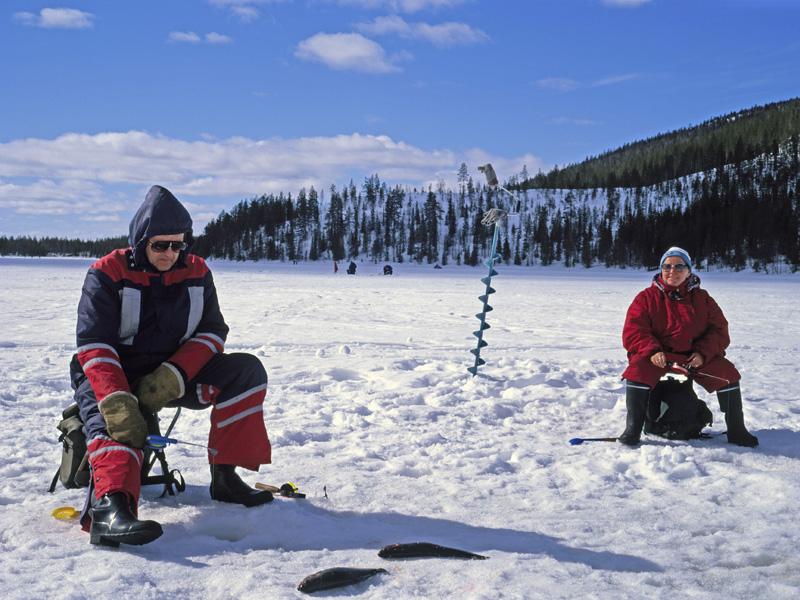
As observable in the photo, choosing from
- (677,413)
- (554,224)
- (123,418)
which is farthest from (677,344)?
(554,224)

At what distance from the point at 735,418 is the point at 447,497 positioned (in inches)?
91.2

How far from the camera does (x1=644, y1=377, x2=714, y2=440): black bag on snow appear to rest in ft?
15.1

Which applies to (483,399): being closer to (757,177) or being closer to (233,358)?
(233,358)

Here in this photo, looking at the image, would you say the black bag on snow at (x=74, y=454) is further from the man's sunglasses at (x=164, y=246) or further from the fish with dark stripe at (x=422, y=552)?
the fish with dark stripe at (x=422, y=552)

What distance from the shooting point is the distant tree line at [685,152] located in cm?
12006

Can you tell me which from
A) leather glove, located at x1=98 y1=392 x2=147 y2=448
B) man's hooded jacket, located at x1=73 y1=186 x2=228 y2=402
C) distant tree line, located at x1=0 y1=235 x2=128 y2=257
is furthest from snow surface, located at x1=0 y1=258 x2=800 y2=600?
distant tree line, located at x1=0 y1=235 x2=128 y2=257

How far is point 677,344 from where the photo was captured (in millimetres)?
4758

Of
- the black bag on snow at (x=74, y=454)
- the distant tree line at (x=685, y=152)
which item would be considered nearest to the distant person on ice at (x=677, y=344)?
the black bag on snow at (x=74, y=454)

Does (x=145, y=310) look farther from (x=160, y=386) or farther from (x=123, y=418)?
(x=123, y=418)

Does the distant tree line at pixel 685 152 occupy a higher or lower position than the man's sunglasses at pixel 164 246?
higher

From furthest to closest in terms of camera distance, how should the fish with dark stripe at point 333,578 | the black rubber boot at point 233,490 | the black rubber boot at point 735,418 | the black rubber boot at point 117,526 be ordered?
1. the black rubber boot at point 735,418
2. the black rubber boot at point 233,490
3. the black rubber boot at point 117,526
4. the fish with dark stripe at point 333,578

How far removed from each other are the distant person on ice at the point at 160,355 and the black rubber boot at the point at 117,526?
4.9 inches

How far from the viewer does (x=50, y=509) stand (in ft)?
10.2

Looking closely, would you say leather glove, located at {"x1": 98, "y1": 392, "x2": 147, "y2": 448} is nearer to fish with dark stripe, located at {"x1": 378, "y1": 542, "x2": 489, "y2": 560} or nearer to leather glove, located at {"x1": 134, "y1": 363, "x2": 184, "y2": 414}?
leather glove, located at {"x1": 134, "y1": 363, "x2": 184, "y2": 414}
